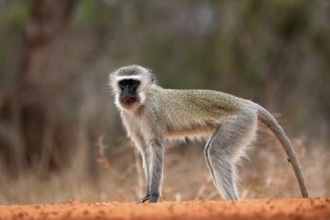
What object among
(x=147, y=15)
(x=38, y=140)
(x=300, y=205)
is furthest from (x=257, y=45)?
(x=300, y=205)

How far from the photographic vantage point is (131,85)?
8.64 metres

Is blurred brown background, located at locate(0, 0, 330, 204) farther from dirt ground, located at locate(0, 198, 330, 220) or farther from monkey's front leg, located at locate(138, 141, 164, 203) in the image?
dirt ground, located at locate(0, 198, 330, 220)

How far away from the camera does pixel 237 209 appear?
18.1 ft

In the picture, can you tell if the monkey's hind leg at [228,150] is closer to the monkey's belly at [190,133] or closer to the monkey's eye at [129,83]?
the monkey's belly at [190,133]

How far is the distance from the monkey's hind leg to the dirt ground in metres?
1.88

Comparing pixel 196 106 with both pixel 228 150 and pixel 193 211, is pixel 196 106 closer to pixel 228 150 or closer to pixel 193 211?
pixel 228 150

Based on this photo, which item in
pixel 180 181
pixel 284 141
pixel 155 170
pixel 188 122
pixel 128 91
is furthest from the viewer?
pixel 180 181

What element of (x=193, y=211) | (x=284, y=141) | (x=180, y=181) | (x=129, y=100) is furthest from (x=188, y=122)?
(x=193, y=211)

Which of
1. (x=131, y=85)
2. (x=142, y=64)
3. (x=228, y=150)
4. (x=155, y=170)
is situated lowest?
(x=142, y=64)

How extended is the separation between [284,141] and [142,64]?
48.8ft

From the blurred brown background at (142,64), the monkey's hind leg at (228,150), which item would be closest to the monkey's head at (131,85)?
the monkey's hind leg at (228,150)

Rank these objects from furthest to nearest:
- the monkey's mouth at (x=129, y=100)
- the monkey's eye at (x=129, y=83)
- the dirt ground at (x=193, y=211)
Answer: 1. the monkey's eye at (x=129, y=83)
2. the monkey's mouth at (x=129, y=100)
3. the dirt ground at (x=193, y=211)

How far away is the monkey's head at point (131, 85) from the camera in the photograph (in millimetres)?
8461

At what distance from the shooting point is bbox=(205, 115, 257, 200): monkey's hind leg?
307 inches
